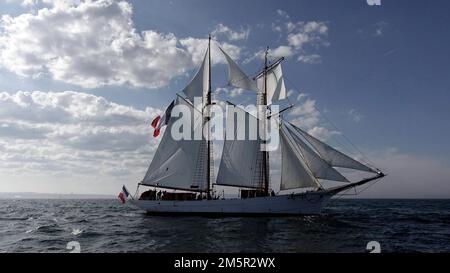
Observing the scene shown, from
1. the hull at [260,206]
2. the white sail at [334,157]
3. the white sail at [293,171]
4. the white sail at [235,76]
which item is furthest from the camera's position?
the white sail at [235,76]

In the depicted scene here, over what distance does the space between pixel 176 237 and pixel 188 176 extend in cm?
1982

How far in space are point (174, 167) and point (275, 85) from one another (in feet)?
62.9

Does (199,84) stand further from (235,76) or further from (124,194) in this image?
(124,194)

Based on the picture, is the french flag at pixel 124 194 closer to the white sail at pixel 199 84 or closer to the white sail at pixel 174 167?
the white sail at pixel 174 167

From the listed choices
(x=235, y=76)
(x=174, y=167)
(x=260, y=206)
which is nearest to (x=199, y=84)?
(x=235, y=76)

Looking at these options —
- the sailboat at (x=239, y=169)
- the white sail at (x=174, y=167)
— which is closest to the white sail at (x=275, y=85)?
the sailboat at (x=239, y=169)

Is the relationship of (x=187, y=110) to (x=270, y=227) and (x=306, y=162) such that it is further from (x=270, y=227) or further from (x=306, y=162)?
(x=270, y=227)

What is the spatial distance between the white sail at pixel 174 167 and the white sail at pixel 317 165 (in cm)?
1395

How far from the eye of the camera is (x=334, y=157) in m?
42.6

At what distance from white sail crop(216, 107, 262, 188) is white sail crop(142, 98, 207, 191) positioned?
3.47 metres

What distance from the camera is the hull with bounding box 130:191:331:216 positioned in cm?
4550

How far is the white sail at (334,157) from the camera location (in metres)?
41.8

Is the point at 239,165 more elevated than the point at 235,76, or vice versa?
the point at 235,76
